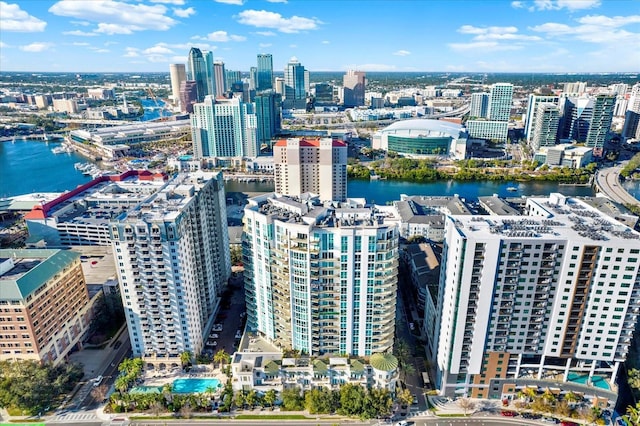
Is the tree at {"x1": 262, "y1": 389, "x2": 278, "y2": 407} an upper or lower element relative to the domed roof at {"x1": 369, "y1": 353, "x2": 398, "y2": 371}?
lower

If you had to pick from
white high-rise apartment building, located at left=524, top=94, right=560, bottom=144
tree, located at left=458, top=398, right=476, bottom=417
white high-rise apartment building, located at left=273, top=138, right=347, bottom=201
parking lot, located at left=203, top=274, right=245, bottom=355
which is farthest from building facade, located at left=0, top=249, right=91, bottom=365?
white high-rise apartment building, located at left=524, top=94, right=560, bottom=144

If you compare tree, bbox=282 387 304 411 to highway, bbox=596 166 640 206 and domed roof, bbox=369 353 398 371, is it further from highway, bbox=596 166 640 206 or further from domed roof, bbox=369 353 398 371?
highway, bbox=596 166 640 206

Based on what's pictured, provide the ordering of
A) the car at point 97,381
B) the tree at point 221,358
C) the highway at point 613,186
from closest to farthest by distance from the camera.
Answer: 1. the car at point 97,381
2. the tree at point 221,358
3. the highway at point 613,186

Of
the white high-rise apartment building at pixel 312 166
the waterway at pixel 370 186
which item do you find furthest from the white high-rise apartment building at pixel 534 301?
the waterway at pixel 370 186

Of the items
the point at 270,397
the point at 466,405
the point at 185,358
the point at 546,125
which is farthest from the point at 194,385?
the point at 546,125

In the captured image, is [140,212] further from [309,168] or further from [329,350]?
[309,168]

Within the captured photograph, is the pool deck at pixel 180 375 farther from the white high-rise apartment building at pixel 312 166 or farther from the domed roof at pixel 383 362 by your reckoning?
the white high-rise apartment building at pixel 312 166

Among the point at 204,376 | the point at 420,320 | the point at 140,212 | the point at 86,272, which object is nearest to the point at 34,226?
the point at 86,272
